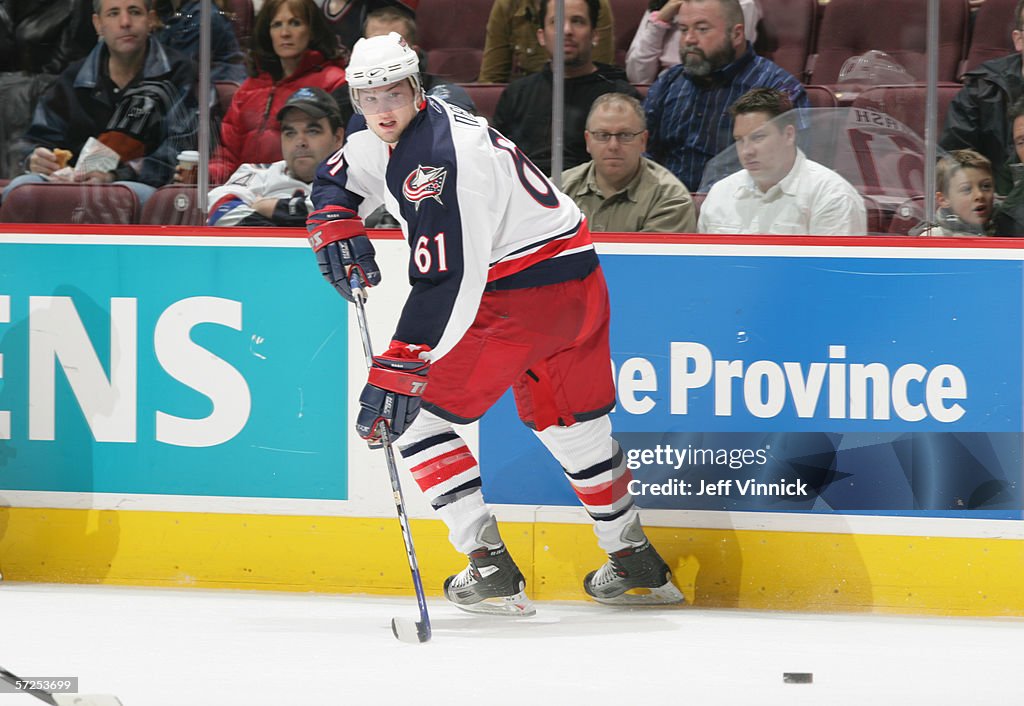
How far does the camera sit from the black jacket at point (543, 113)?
3543 mm

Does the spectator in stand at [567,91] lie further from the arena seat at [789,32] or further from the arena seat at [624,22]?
the arena seat at [789,32]

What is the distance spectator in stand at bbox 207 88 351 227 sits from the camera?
12.0ft

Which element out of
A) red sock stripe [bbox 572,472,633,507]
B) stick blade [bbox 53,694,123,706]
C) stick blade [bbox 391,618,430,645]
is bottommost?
stick blade [bbox 391,618,430,645]

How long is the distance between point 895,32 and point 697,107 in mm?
494

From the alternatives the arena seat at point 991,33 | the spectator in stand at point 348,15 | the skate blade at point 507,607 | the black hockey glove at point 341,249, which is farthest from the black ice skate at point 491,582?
the arena seat at point 991,33

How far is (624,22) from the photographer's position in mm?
3508

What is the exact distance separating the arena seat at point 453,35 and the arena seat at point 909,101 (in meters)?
0.95

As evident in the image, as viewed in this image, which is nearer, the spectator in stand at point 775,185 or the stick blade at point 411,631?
the stick blade at point 411,631

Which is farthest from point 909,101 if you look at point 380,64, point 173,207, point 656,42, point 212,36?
point 173,207

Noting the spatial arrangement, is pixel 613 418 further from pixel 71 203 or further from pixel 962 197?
pixel 71 203

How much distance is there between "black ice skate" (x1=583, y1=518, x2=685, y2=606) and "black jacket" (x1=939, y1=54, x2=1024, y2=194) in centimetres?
120

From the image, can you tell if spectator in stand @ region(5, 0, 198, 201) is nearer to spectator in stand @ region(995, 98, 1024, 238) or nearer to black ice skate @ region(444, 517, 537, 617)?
black ice skate @ region(444, 517, 537, 617)

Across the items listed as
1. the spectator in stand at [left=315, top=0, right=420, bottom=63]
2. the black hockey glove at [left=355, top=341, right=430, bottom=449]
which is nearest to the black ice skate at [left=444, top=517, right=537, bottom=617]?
the black hockey glove at [left=355, top=341, right=430, bottom=449]

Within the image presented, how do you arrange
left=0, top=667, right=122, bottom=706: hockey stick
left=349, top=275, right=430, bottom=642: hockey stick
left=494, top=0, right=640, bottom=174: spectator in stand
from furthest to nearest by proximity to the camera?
left=494, top=0, right=640, bottom=174: spectator in stand, left=349, top=275, right=430, bottom=642: hockey stick, left=0, top=667, right=122, bottom=706: hockey stick
